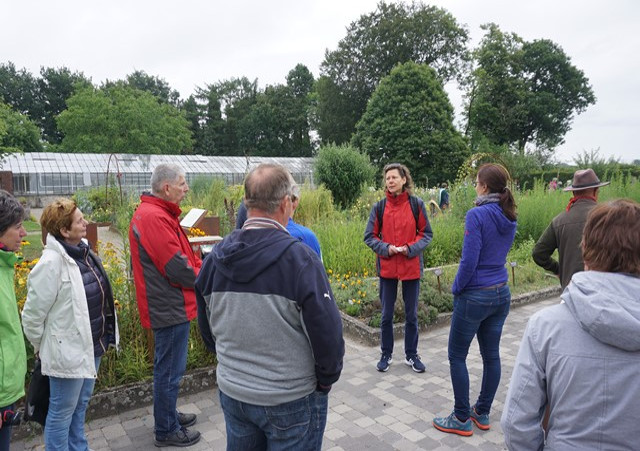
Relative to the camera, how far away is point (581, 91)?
42938 millimetres

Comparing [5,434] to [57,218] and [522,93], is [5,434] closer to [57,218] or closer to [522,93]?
[57,218]

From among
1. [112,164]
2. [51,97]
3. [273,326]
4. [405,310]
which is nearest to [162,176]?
[273,326]

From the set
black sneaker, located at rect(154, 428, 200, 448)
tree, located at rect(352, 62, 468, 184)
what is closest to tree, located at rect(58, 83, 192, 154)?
tree, located at rect(352, 62, 468, 184)

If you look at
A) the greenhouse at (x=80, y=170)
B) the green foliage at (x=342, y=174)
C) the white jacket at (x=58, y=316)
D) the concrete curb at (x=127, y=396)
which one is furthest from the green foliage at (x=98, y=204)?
the white jacket at (x=58, y=316)

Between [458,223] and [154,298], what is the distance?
823 centimetres

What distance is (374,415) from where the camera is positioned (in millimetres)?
3734

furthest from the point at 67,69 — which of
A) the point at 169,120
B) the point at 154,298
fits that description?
the point at 154,298

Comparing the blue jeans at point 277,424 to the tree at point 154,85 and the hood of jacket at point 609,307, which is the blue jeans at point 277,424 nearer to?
the hood of jacket at point 609,307

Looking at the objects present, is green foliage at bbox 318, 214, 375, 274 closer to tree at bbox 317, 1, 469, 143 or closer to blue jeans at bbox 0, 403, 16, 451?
blue jeans at bbox 0, 403, 16, 451

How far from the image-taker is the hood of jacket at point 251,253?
1.74 metres

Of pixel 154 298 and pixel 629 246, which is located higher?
pixel 629 246

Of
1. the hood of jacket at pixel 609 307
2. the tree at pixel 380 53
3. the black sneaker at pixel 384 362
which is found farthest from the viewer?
the tree at pixel 380 53

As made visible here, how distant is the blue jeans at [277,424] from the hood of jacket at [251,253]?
1.72 ft

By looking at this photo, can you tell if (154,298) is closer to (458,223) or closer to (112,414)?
(112,414)
